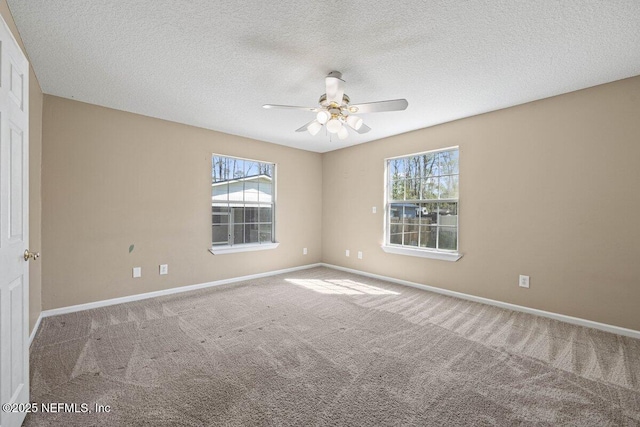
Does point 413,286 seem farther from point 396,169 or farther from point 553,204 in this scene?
point 553,204

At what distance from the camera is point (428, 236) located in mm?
4219

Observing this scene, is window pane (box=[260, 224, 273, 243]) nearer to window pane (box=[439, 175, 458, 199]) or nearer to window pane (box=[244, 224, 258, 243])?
window pane (box=[244, 224, 258, 243])

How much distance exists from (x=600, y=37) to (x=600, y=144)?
124cm

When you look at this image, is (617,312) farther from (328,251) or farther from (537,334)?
(328,251)

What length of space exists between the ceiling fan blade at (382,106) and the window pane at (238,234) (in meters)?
3.04

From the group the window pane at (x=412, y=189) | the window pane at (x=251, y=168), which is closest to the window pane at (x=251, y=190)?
the window pane at (x=251, y=168)

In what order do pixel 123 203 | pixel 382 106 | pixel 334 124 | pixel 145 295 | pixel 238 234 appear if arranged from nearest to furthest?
pixel 382 106 < pixel 334 124 < pixel 123 203 < pixel 145 295 < pixel 238 234

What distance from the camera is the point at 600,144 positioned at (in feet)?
9.09

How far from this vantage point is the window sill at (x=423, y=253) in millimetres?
3836

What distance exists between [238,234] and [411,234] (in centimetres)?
293

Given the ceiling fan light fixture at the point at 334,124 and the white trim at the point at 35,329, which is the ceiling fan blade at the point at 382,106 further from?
the white trim at the point at 35,329

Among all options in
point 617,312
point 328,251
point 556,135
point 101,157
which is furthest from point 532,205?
point 101,157

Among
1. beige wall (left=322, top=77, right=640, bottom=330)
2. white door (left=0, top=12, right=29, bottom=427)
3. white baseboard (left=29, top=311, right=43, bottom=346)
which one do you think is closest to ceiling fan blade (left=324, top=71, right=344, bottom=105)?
white door (left=0, top=12, right=29, bottom=427)

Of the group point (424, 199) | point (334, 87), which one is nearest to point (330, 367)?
point (334, 87)
